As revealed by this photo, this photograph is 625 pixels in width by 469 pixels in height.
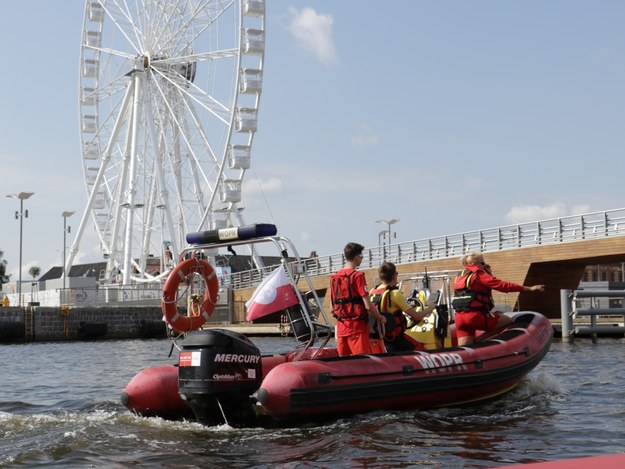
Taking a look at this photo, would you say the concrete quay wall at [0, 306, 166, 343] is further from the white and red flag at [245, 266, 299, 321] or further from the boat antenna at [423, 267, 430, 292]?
the white and red flag at [245, 266, 299, 321]

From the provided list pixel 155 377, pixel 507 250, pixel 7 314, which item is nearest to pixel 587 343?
pixel 507 250

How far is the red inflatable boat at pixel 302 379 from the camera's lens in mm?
8992

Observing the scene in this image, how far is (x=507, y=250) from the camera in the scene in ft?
104

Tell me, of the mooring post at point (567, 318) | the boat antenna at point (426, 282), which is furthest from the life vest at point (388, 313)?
the mooring post at point (567, 318)

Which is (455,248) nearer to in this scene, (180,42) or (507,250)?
(507,250)

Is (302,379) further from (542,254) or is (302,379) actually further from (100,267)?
(100,267)

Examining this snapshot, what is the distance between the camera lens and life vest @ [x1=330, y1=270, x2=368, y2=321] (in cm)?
991

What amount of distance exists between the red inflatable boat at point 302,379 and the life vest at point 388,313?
1.88ft

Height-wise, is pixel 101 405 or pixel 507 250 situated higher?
pixel 507 250

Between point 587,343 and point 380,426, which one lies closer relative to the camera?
point 380,426

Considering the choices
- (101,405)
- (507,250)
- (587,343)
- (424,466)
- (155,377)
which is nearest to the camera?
(424,466)

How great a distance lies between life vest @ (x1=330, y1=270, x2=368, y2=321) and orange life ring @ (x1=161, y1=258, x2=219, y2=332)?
5.16 ft

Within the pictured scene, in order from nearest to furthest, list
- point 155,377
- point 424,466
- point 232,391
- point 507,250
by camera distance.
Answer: point 424,466, point 232,391, point 155,377, point 507,250

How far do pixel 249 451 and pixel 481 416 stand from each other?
311cm
